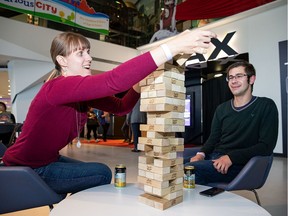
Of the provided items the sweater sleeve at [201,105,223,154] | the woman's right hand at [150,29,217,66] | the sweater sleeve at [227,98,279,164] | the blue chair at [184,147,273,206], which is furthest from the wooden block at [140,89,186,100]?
the sweater sleeve at [201,105,223,154]

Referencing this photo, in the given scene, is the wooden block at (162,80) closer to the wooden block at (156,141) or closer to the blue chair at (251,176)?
the wooden block at (156,141)

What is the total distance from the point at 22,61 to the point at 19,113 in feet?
6.40

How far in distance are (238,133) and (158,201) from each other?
1.14 meters

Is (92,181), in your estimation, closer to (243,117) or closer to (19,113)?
(243,117)

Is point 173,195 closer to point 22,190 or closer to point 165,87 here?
point 165,87

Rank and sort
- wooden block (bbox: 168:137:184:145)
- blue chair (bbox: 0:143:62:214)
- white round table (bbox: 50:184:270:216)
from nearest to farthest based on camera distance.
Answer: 1. white round table (bbox: 50:184:270:216)
2. wooden block (bbox: 168:137:184:145)
3. blue chair (bbox: 0:143:62:214)

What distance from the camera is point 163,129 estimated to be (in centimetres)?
92

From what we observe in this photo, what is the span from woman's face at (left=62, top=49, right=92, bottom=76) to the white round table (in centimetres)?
59

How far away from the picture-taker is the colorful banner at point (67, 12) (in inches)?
277

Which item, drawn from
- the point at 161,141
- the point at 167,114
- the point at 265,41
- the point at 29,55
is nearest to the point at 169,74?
the point at 167,114

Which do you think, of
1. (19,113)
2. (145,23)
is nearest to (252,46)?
(145,23)

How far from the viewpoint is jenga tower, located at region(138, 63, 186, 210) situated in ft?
3.04

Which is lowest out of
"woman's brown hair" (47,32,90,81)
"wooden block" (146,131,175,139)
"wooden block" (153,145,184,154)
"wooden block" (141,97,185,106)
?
"wooden block" (153,145,184,154)

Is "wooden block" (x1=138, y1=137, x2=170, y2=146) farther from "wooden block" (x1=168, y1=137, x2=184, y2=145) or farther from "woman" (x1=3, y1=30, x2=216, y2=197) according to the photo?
"woman" (x1=3, y1=30, x2=216, y2=197)
